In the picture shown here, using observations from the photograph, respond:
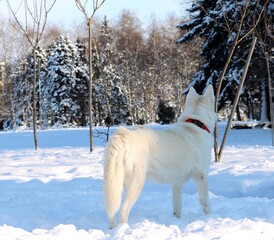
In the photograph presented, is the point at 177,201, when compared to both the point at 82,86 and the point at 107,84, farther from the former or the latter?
the point at 82,86

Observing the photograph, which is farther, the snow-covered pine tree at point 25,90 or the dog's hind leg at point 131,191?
the snow-covered pine tree at point 25,90

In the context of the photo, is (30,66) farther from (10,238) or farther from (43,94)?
(10,238)

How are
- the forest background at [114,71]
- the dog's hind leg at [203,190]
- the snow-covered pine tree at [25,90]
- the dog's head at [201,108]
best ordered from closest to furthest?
the dog's hind leg at [203,190] < the dog's head at [201,108] < the forest background at [114,71] < the snow-covered pine tree at [25,90]

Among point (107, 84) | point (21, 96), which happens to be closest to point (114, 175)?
point (107, 84)

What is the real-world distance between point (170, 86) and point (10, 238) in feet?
125

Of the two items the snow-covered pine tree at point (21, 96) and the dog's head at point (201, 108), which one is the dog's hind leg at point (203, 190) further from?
the snow-covered pine tree at point (21, 96)

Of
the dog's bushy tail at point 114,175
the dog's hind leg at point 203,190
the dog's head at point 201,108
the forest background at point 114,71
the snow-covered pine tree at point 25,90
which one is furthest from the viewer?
the snow-covered pine tree at point 25,90

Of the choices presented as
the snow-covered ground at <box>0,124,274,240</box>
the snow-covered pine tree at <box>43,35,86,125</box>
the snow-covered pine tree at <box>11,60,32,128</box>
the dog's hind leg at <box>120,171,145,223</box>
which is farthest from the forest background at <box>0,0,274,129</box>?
the dog's hind leg at <box>120,171,145,223</box>

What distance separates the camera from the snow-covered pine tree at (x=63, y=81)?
35812 mm

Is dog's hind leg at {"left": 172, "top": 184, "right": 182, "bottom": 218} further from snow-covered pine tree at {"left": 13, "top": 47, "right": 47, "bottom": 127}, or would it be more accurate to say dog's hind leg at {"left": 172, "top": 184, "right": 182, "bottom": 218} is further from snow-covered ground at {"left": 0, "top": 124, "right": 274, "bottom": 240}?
snow-covered pine tree at {"left": 13, "top": 47, "right": 47, "bottom": 127}

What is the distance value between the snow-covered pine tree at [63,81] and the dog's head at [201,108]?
103 ft

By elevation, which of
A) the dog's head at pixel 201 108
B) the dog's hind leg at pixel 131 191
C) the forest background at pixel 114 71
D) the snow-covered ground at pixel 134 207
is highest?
the forest background at pixel 114 71

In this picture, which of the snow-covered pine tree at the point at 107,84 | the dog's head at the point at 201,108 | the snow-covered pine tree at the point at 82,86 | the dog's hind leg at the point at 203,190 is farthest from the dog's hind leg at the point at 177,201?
the snow-covered pine tree at the point at 82,86

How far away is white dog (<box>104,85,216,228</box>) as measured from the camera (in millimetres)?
3699
